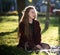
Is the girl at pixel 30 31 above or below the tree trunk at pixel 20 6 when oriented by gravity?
below

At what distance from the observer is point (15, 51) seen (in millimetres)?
1509

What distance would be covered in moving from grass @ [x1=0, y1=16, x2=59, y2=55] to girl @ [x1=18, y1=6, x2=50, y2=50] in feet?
0.10

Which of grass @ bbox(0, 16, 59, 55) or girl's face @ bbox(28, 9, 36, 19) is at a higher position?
girl's face @ bbox(28, 9, 36, 19)

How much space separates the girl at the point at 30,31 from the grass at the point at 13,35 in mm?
31

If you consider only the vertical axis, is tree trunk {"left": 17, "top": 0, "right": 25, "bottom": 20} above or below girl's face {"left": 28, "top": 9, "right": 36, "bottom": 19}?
above

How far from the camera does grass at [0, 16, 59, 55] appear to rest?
4.96 ft

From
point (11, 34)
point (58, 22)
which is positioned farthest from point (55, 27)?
point (11, 34)

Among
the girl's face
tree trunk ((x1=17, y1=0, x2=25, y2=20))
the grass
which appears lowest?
the grass

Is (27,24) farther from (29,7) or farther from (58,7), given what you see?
(58,7)

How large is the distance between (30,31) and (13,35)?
112 mm

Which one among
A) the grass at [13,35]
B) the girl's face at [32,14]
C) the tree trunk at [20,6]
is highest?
the tree trunk at [20,6]

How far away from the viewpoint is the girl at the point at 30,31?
1.50m

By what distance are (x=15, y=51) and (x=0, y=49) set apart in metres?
0.09

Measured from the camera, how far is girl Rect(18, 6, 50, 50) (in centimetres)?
150
